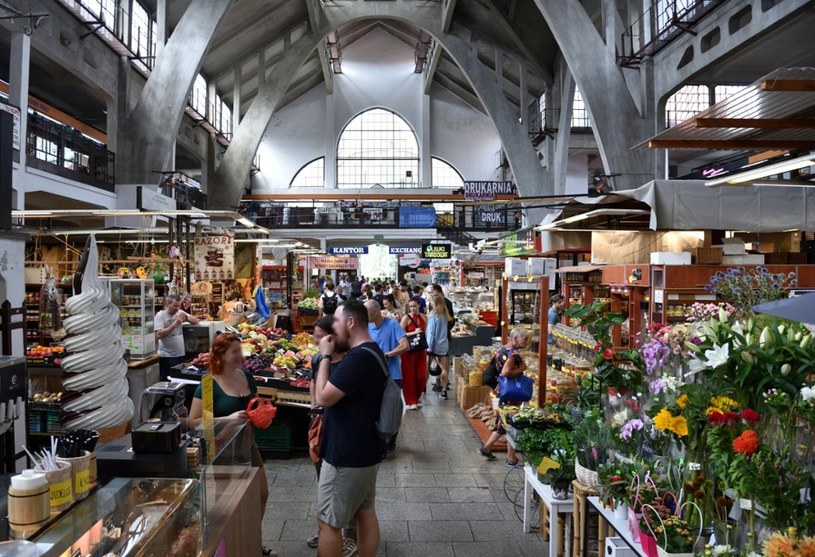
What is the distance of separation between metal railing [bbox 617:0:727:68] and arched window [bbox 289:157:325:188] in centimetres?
2039

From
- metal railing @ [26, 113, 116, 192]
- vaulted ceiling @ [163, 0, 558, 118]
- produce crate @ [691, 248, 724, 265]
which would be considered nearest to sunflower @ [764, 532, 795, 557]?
produce crate @ [691, 248, 724, 265]

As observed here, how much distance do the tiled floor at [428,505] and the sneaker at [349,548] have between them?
0.21 m

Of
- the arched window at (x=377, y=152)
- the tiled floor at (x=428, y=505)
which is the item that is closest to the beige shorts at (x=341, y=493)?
the tiled floor at (x=428, y=505)

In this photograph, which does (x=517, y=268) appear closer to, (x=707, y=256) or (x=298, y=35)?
Result: (x=707, y=256)

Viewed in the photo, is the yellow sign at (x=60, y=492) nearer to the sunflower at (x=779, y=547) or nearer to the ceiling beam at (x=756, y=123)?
the sunflower at (x=779, y=547)

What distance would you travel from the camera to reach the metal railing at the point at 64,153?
35.4 ft

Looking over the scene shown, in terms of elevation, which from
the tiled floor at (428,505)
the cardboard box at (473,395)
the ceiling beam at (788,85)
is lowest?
the tiled floor at (428,505)

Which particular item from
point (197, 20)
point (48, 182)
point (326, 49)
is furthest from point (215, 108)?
point (48, 182)

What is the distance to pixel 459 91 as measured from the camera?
102 ft

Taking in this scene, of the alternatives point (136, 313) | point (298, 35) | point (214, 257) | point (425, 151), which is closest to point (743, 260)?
point (136, 313)

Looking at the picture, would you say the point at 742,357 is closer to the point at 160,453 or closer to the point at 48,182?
the point at 160,453

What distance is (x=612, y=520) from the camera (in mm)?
2754

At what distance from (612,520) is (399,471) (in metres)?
2.87

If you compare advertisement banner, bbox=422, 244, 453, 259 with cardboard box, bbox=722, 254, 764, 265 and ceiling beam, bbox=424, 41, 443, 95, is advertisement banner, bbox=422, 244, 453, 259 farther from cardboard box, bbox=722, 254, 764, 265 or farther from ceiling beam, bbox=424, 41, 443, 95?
cardboard box, bbox=722, 254, 764, 265
